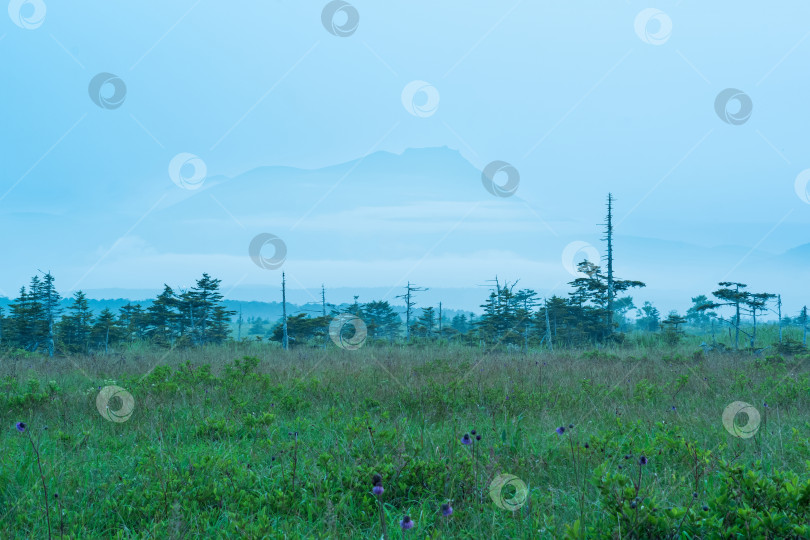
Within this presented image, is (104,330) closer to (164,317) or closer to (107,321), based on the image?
(107,321)

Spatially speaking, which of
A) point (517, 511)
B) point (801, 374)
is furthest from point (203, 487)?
point (801, 374)

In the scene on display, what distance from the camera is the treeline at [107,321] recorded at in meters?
24.3

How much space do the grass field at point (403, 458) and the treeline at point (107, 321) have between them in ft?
58.6

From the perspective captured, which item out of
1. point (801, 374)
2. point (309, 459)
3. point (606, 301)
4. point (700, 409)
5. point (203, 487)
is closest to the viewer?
point (203, 487)

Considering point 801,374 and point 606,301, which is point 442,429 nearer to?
point 801,374

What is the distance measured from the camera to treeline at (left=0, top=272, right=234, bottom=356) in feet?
79.6

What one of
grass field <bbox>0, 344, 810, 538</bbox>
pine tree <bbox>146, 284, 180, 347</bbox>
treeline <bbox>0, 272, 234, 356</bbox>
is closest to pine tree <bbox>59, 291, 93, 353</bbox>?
treeline <bbox>0, 272, 234, 356</bbox>

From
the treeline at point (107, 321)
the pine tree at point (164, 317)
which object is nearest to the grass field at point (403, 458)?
the treeline at point (107, 321)

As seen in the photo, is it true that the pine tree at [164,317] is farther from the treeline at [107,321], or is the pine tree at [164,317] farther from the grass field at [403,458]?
A: the grass field at [403,458]

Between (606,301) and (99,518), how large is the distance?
26645 millimetres

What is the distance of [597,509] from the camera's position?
126 inches

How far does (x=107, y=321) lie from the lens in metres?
25.5

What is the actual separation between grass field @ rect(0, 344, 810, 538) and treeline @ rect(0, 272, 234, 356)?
17.8 m

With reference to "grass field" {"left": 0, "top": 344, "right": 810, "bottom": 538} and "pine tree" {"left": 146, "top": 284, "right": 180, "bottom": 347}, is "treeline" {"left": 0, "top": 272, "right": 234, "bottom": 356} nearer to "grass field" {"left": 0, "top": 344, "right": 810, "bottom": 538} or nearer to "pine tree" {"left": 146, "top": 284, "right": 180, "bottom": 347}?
"pine tree" {"left": 146, "top": 284, "right": 180, "bottom": 347}
